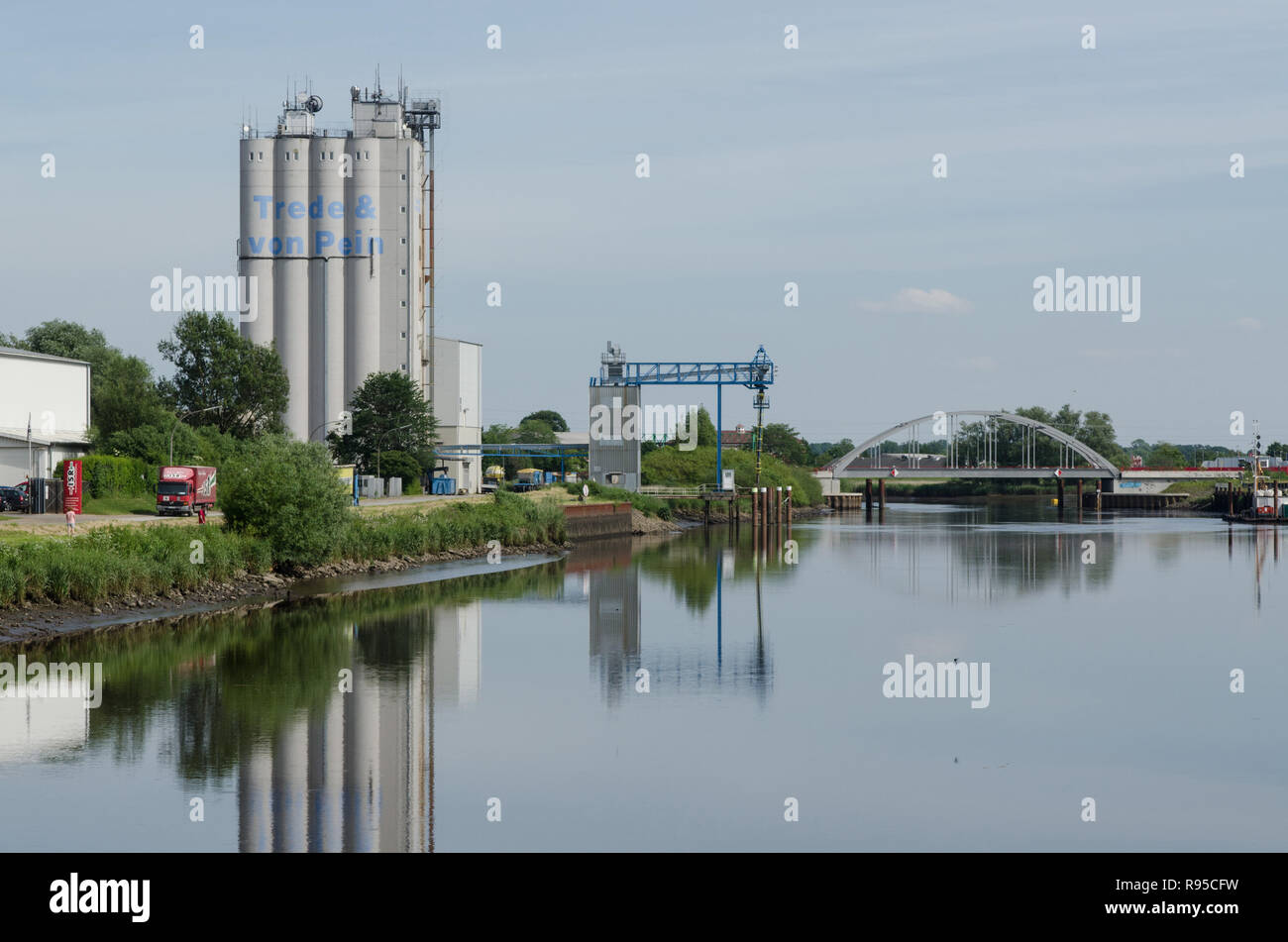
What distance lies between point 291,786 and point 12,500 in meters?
36.2

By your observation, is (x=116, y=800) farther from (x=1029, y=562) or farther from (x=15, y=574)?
(x=1029, y=562)

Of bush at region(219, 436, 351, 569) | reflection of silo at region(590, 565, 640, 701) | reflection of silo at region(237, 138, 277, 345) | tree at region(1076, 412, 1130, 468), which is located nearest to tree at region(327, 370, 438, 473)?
reflection of silo at region(237, 138, 277, 345)

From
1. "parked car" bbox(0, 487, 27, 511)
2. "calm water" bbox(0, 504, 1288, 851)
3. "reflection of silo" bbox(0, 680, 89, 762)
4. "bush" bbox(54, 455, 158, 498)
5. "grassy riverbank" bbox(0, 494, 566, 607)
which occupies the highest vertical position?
"bush" bbox(54, 455, 158, 498)

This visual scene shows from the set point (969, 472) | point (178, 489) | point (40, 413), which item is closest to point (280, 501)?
point (178, 489)

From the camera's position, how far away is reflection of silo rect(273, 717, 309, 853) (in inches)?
627

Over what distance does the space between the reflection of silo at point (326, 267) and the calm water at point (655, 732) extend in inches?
1901

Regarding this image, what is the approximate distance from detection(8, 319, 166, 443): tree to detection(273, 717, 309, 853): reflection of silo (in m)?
43.6

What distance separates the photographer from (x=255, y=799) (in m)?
17.5

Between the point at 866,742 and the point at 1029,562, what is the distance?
4365cm

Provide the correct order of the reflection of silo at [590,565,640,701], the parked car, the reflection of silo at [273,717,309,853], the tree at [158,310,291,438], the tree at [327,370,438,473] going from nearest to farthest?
the reflection of silo at [273,717,309,853], the reflection of silo at [590,565,640,701], the parked car, the tree at [158,310,291,438], the tree at [327,370,438,473]

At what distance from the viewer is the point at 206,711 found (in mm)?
23031

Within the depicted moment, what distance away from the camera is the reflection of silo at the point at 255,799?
15.8 m

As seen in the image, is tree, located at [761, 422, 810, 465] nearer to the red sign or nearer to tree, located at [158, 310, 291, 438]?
tree, located at [158, 310, 291, 438]
